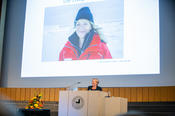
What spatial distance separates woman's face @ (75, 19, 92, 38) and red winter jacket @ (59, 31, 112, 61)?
0.12 metres

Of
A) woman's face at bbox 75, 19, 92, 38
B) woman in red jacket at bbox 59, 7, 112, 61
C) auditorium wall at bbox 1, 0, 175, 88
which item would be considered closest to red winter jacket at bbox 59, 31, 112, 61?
woman in red jacket at bbox 59, 7, 112, 61

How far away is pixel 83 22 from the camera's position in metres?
6.69

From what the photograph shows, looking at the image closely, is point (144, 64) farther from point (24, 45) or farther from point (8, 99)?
point (8, 99)

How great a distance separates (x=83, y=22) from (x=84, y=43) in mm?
573

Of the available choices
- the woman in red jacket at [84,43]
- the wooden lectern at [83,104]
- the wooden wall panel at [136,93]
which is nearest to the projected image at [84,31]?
the woman in red jacket at [84,43]

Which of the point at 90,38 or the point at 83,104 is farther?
the point at 90,38

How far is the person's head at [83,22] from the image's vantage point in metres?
6.60

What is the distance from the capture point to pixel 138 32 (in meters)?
6.11

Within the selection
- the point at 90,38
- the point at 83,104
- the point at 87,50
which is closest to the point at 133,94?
the point at 87,50

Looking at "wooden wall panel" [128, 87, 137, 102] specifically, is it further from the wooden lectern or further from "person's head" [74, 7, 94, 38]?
the wooden lectern

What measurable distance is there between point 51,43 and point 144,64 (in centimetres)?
254

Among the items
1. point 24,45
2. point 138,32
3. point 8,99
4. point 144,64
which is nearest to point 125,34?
point 138,32

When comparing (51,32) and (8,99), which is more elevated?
(51,32)

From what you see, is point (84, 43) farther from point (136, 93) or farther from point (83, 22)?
point (136, 93)
